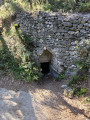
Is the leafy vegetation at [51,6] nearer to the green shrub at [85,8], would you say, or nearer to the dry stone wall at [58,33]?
the green shrub at [85,8]

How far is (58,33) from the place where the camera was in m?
5.20

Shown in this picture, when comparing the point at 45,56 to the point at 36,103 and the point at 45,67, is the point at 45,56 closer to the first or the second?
the point at 45,67

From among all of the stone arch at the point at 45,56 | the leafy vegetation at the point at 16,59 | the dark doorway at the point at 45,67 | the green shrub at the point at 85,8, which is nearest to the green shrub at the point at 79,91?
the leafy vegetation at the point at 16,59

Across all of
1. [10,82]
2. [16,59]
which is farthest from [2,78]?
[16,59]

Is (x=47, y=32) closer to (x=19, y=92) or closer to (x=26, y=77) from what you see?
(x=26, y=77)

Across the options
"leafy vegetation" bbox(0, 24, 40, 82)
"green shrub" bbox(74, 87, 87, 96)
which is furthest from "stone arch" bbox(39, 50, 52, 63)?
"green shrub" bbox(74, 87, 87, 96)

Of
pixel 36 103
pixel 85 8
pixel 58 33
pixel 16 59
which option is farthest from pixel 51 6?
pixel 36 103

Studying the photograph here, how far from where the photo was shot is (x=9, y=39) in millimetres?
6125

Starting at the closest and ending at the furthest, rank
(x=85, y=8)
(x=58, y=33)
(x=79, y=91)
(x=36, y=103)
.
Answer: (x=36, y=103) → (x=79, y=91) → (x=58, y=33) → (x=85, y=8)

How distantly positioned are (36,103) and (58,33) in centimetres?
313

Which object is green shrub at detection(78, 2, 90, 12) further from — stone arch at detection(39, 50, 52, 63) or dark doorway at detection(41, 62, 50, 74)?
dark doorway at detection(41, 62, 50, 74)

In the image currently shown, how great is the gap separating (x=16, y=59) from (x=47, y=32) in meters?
2.04

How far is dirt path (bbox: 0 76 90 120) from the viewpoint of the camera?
12.0 ft

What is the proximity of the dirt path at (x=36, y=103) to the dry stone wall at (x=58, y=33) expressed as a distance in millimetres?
1349
